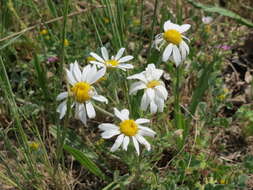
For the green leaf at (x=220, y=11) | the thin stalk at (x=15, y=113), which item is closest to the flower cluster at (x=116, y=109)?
the thin stalk at (x=15, y=113)

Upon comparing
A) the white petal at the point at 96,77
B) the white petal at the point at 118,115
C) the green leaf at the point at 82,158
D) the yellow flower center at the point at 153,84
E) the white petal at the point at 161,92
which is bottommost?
the green leaf at the point at 82,158

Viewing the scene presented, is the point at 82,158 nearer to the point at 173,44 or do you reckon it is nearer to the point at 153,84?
the point at 153,84

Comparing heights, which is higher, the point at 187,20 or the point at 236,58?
the point at 187,20

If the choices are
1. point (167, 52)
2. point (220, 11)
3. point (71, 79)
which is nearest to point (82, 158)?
point (71, 79)

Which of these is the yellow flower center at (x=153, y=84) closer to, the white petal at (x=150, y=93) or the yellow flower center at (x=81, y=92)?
the white petal at (x=150, y=93)

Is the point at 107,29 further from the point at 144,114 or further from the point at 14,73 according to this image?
the point at 144,114

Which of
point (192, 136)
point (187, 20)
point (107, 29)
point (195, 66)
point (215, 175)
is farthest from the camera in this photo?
point (187, 20)

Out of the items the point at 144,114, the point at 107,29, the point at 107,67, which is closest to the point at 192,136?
the point at 144,114
